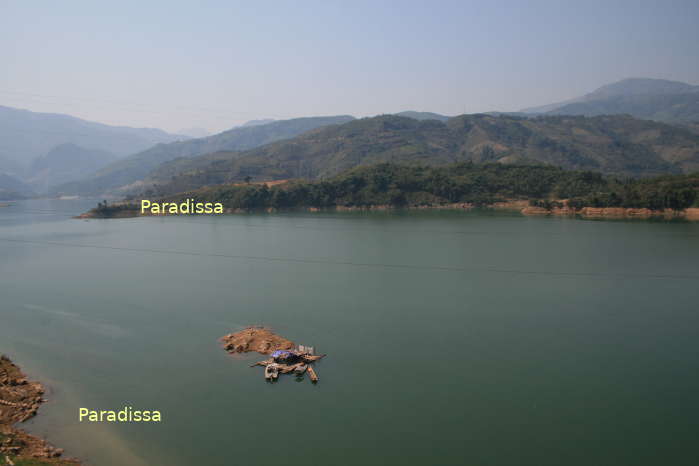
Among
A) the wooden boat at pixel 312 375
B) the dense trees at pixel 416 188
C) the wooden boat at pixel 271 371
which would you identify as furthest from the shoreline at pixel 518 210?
the wooden boat at pixel 271 371

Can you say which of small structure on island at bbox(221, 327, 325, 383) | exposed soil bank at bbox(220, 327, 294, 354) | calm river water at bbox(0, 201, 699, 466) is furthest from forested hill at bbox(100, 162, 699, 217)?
small structure on island at bbox(221, 327, 325, 383)

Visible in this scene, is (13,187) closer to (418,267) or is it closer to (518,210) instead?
(518,210)

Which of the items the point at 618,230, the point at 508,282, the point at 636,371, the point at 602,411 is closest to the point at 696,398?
the point at 636,371

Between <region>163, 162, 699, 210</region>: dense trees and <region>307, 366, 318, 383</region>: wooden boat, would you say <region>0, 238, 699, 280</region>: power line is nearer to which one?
<region>307, 366, 318, 383</region>: wooden boat

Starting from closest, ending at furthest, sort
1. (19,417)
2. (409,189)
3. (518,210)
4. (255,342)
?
(19,417) < (255,342) < (518,210) < (409,189)

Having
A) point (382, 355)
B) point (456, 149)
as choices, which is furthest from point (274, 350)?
point (456, 149)

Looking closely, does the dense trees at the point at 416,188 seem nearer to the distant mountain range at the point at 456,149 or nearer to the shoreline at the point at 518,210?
the shoreline at the point at 518,210
